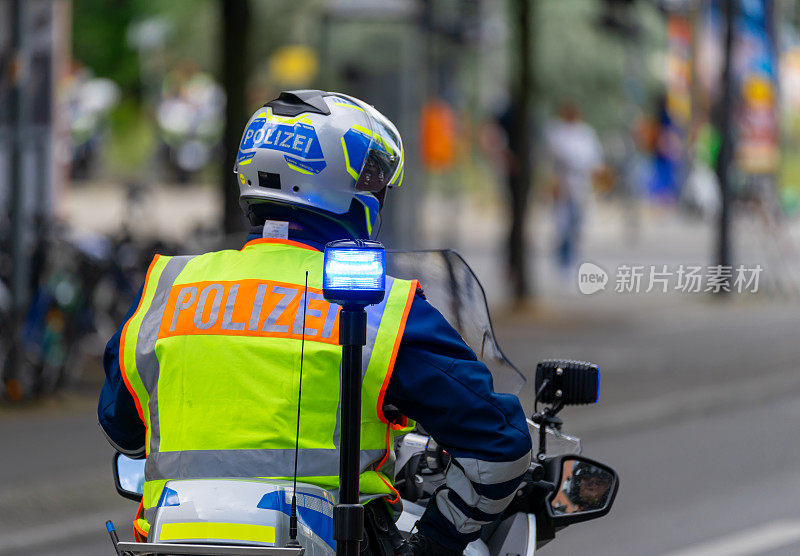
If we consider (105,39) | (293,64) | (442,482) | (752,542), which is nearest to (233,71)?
(752,542)

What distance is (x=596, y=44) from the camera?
38.8 m

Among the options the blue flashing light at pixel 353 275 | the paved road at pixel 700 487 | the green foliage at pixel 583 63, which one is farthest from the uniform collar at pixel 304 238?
the green foliage at pixel 583 63

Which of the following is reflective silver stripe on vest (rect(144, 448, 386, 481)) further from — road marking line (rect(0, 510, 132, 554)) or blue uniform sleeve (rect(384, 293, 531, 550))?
road marking line (rect(0, 510, 132, 554))

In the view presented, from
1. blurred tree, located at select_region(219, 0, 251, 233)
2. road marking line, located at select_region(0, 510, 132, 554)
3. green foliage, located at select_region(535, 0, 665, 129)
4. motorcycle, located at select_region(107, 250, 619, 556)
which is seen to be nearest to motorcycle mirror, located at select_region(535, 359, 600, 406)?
motorcycle, located at select_region(107, 250, 619, 556)

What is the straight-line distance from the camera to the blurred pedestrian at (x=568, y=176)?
747 inches

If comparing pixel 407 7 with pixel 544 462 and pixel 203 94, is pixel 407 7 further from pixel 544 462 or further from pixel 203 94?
pixel 203 94

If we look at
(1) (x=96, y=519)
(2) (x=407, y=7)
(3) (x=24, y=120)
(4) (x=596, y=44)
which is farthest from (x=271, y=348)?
(4) (x=596, y=44)

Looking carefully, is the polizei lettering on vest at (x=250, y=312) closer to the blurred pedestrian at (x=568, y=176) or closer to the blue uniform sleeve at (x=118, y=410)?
the blue uniform sleeve at (x=118, y=410)

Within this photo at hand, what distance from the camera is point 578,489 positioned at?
125 inches

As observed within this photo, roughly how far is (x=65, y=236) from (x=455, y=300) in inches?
319

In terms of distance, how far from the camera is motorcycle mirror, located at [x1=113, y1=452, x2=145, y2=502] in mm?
3299

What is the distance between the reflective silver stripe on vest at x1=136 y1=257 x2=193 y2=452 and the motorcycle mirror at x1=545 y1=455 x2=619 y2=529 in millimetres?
818

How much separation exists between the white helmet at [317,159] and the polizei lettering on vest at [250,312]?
0.21 meters

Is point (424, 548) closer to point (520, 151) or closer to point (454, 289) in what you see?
point (454, 289)
